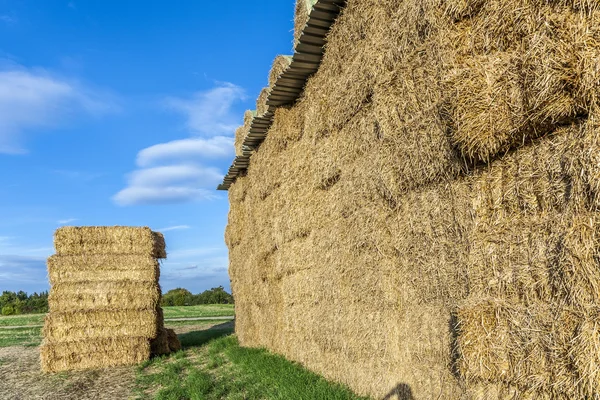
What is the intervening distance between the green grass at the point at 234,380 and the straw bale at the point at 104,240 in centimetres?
312

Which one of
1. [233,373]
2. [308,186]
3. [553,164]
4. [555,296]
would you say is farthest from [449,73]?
[233,373]

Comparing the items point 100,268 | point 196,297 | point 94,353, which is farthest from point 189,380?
point 196,297

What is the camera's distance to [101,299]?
1280 cm

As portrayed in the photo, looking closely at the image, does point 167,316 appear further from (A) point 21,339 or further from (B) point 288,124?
(B) point 288,124

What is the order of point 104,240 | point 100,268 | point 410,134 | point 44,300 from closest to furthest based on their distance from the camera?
point 410,134, point 100,268, point 104,240, point 44,300

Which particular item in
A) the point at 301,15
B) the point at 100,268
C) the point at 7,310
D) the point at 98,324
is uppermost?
the point at 301,15

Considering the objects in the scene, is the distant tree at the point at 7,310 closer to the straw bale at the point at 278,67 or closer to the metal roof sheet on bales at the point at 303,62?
the metal roof sheet on bales at the point at 303,62

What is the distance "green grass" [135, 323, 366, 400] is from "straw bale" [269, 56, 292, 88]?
198 inches

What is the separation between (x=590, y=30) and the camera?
115 inches

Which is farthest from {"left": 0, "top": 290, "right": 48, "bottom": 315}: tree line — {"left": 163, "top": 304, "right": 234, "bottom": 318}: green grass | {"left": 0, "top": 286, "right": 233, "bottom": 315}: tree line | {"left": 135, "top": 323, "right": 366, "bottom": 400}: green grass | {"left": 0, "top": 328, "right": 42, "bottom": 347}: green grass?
{"left": 135, "top": 323, "right": 366, "bottom": 400}: green grass

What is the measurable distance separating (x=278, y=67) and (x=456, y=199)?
204 inches

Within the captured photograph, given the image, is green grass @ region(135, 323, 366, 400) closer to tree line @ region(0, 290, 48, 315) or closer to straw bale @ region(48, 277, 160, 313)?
straw bale @ region(48, 277, 160, 313)

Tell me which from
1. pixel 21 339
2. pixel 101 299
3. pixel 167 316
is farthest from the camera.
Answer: pixel 167 316

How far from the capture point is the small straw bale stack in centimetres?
1236
